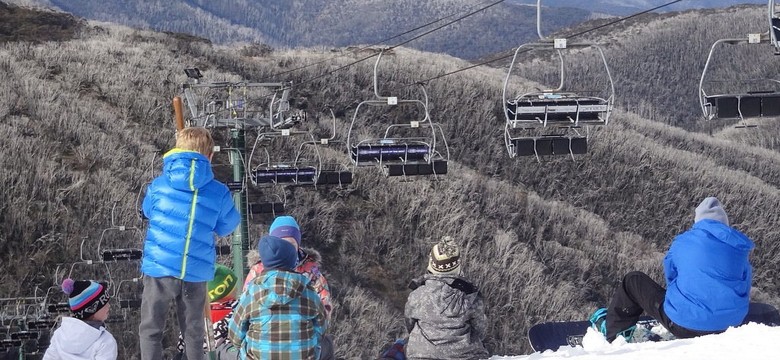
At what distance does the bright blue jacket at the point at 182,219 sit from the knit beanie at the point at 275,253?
78cm

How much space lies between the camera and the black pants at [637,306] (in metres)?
5.93

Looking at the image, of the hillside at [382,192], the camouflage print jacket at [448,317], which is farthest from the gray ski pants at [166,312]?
the hillside at [382,192]

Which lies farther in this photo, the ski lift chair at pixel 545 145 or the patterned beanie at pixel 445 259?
the ski lift chair at pixel 545 145

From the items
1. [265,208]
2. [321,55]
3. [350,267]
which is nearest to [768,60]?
[321,55]

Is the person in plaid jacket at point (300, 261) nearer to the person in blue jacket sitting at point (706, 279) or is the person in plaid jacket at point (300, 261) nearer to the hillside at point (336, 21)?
the person in blue jacket sitting at point (706, 279)

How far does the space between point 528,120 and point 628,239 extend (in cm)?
2299

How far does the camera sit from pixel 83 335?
5.05 meters

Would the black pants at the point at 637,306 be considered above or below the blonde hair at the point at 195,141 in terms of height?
below

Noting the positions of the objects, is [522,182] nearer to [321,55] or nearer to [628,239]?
[628,239]

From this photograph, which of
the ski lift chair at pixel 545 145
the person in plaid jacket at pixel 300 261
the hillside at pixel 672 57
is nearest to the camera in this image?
the person in plaid jacket at pixel 300 261

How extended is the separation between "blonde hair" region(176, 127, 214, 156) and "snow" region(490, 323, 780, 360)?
96.0 inches

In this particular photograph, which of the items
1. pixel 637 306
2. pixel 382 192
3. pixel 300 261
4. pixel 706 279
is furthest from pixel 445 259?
pixel 382 192

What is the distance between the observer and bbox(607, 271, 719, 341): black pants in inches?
233

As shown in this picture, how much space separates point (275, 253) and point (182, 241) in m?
0.88
